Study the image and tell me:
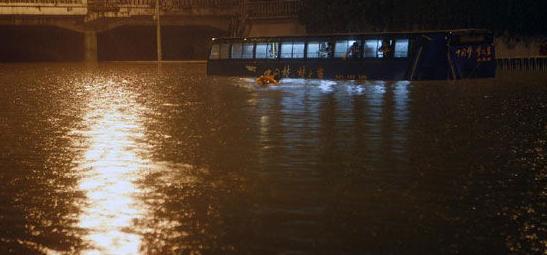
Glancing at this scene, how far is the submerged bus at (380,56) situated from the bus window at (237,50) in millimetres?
972

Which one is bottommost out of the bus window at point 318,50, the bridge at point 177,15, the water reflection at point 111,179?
the water reflection at point 111,179

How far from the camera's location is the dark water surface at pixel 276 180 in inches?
313

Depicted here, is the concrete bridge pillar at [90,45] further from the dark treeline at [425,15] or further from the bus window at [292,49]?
the bus window at [292,49]

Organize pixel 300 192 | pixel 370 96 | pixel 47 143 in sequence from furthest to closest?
1. pixel 370 96
2. pixel 47 143
3. pixel 300 192

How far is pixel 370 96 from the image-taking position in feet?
86.7

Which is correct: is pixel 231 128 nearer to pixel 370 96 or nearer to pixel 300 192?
pixel 300 192

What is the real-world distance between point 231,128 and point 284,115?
305cm

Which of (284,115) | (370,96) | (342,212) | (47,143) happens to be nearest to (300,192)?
(342,212)

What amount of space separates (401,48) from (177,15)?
38795 millimetres

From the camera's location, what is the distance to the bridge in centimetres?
6700

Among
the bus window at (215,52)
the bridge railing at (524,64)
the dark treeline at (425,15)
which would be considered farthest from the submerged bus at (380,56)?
the dark treeline at (425,15)

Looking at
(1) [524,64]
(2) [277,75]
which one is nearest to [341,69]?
(2) [277,75]

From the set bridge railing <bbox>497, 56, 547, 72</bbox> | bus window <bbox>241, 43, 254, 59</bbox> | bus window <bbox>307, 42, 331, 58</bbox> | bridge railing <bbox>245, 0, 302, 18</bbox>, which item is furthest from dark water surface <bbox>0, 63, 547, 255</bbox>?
bridge railing <bbox>245, 0, 302, 18</bbox>

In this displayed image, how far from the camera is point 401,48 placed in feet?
113
